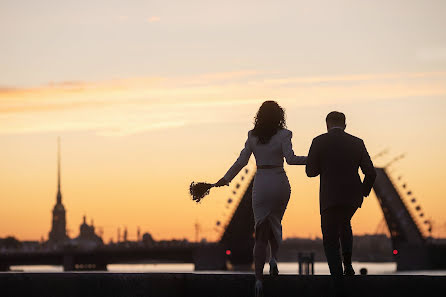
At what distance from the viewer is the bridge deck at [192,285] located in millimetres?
12367

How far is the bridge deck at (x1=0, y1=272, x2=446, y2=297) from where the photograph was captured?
487 inches

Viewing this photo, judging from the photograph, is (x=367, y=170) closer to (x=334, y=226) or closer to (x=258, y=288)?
(x=334, y=226)

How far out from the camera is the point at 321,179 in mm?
13070

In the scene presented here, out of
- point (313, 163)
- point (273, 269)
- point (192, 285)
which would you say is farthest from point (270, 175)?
point (192, 285)

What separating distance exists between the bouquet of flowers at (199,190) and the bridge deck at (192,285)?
106 cm

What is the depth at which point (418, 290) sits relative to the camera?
12305 mm

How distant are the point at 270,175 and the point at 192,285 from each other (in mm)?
1713

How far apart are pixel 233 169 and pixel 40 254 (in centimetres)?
16026

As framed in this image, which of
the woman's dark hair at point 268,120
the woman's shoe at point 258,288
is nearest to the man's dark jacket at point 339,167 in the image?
the woman's dark hair at point 268,120

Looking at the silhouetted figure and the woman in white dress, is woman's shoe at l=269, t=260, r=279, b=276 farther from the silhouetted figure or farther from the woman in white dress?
A: the silhouetted figure

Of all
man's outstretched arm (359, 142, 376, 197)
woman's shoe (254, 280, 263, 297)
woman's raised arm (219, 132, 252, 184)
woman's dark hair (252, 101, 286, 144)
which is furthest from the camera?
woman's raised arm (219, 132, 252, 184)

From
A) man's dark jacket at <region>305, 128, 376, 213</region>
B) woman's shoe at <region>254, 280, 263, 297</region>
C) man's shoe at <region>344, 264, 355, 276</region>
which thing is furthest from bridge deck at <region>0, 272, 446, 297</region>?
man's dark jacket at <region>305, 128, 376, 213</region>

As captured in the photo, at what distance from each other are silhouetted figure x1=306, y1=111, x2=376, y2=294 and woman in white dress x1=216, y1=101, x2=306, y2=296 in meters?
0.39

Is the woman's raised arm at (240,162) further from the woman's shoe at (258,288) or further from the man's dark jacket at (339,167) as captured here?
the woman's shoe at (258,288)
